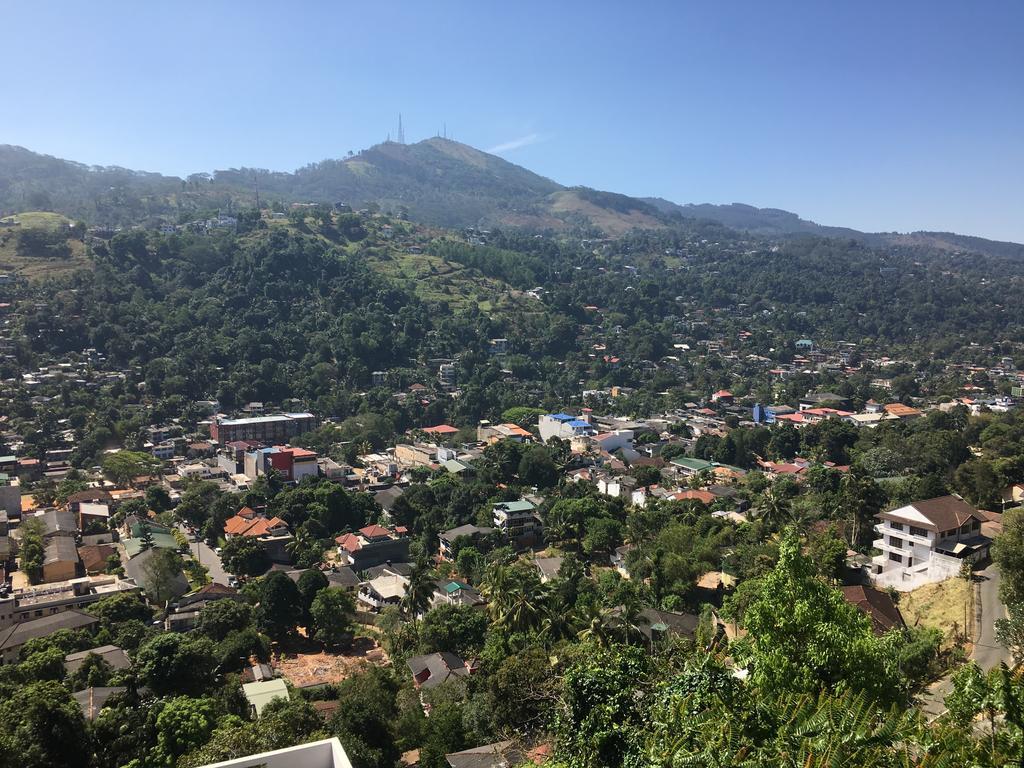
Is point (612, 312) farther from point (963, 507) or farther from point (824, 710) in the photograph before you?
point (824, 710)

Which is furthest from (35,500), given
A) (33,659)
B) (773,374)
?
(773,374)

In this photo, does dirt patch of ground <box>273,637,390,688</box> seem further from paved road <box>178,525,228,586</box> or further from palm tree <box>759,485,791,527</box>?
palm tree <box>759,485,791,527</box>

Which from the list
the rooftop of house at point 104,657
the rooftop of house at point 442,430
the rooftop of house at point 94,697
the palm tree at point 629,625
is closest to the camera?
the rooftop of house at point 94,697

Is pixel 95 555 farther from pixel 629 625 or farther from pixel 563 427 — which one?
pixel 563 427

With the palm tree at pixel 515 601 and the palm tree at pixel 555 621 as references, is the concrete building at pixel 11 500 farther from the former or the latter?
the palm tree at pixel 555 621

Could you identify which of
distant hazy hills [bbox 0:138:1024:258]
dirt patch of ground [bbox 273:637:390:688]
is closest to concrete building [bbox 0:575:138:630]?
dirt patch of ground [bbox 273:637:390:688]

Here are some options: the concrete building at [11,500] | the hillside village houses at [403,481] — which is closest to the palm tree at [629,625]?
the hillside village houses at [403,481]
